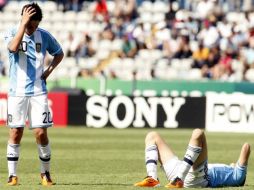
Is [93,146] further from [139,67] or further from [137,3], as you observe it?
[137,3]

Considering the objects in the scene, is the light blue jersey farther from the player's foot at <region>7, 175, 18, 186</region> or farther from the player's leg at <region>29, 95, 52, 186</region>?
the player's foot at <region>7, 175, 18, 186</region>

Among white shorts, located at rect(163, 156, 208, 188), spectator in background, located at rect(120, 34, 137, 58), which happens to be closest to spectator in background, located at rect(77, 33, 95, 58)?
spectator in background, located at rect(120, 34, 137, 58)

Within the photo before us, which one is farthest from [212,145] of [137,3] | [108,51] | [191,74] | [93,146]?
[137,3]

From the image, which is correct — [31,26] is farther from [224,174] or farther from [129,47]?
[129,47]

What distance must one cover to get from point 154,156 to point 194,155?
0.64m

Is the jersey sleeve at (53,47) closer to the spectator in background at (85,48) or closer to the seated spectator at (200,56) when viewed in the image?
the seated spectator at (200,56)

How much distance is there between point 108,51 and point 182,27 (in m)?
2.45

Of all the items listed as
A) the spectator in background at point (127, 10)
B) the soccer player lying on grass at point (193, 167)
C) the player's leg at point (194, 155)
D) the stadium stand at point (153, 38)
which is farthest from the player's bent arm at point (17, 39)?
the spectator in background at point (127, 10)

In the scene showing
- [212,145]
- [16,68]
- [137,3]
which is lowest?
[212,145]

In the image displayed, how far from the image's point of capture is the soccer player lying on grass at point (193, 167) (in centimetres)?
928

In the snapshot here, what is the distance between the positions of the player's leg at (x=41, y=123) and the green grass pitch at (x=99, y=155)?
0.32 m

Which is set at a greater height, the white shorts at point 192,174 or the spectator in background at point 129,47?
the spectator in background at point 129,47

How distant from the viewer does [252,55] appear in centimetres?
2672

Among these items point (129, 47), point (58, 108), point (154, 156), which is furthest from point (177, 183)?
point (129, 47)
